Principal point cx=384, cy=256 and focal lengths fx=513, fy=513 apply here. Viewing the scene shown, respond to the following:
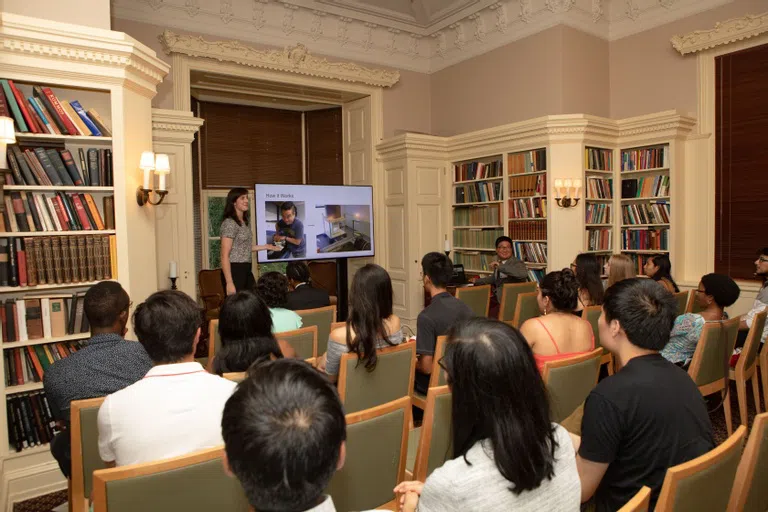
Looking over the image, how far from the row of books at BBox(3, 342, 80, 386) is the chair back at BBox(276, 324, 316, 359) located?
150cm

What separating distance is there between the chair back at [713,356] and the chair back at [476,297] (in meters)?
1.92

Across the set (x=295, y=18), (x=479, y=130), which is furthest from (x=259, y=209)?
(x=479, y=130)

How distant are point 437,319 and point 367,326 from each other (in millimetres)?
604

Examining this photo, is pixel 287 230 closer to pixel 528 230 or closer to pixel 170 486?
pixel 528 230

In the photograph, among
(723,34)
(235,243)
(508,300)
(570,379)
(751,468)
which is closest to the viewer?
(751,468)

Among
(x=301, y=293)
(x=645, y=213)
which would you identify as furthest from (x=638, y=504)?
(x=645, y=213)

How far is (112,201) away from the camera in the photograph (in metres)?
3.49

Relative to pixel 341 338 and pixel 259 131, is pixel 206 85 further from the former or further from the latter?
pixel 341 338

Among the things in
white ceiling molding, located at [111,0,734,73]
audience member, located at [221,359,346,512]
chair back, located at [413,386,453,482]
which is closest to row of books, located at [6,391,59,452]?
chair back, located at [413,386,453,482]

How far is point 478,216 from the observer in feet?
23.5

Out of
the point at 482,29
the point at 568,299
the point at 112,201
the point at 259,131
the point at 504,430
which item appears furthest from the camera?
the point at 259,131

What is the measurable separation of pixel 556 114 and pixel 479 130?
1.12m

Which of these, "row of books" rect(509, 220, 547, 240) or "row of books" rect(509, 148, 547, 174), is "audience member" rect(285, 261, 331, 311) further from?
"row of books" rect(509, 148, 547, 174)

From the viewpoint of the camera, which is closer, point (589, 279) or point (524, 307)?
point (589, 279)
